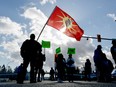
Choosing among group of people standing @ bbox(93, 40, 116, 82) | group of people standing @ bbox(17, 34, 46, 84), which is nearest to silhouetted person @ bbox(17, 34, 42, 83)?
group of people standing @ bbox(17, 34, 46, 84)

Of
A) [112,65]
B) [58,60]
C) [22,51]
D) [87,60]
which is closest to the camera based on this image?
[22,51]

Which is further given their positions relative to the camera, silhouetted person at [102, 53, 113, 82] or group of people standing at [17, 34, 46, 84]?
silhouetted person at [102, 53, 113, 82]

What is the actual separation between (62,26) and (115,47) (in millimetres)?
4817

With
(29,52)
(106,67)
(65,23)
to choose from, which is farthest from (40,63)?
(29,52)

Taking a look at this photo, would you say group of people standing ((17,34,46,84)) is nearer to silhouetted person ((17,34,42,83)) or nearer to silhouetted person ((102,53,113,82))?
silhouetted person ((17,34,42,83))

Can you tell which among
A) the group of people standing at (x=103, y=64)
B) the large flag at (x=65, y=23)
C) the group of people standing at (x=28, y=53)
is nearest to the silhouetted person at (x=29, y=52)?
the group of people standing at (x=28, y=53)

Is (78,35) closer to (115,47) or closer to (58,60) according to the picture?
(58,60)

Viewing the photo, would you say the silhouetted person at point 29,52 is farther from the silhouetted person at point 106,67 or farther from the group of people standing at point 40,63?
the silhouetted person at point 106,67

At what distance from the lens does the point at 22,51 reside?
12.4 m

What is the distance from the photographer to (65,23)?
64.5 ft

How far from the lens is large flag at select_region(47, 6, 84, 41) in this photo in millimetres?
18997

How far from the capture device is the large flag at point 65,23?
19.0 metres

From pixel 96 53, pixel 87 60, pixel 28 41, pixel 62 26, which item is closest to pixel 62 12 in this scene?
pixel 62 26

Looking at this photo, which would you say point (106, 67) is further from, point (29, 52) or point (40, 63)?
point (40, 63)
